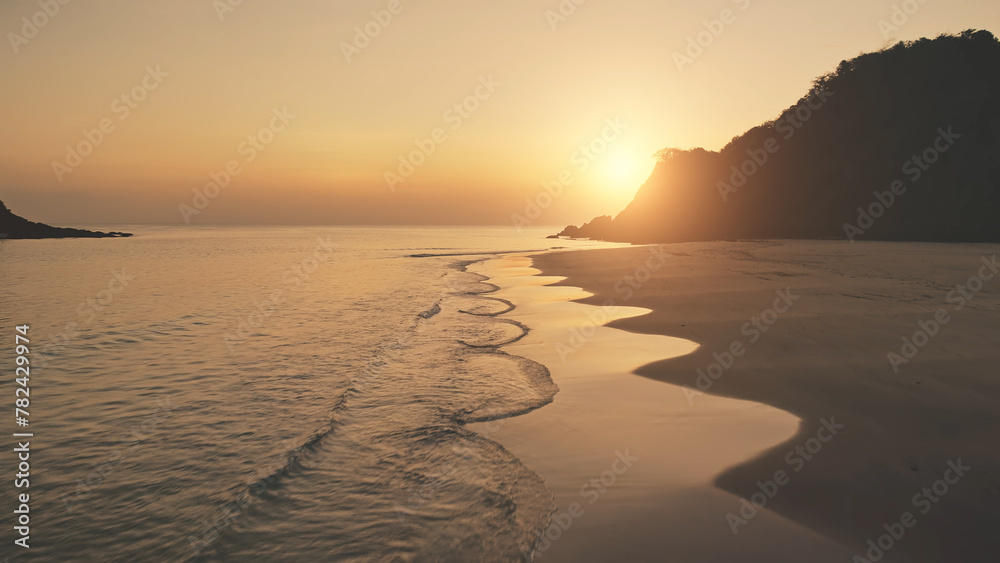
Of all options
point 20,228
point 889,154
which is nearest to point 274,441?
point 889,154

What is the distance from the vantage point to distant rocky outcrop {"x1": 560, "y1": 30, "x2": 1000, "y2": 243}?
34750mm

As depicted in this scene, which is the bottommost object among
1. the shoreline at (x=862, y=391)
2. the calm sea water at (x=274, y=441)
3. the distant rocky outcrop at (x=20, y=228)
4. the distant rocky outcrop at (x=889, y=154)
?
the shoreline at (x=862, y=391)

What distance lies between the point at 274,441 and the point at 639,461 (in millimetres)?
4635

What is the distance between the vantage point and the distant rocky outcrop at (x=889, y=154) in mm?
34750

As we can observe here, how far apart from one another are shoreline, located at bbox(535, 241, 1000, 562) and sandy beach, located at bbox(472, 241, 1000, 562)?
0.02 metres

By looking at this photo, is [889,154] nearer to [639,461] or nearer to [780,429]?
[780,429]

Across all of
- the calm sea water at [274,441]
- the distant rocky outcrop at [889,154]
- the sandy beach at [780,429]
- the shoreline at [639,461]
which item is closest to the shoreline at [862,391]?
the sandy beach at [780,429]

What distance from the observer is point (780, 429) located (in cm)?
564

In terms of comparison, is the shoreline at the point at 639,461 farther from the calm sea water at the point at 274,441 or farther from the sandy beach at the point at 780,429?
the calm sea water at the point at 274,441

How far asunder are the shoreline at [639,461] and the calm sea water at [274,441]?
38cm

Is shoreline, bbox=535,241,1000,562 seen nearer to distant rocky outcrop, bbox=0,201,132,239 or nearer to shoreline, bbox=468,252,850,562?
shoreline, bbox=468,252,850,562

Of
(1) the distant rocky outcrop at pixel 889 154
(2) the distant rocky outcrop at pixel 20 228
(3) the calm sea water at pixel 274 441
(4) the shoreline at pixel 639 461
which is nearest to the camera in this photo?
(4) the shoreline at pixel 639 461

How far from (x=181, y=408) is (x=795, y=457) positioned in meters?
8.59

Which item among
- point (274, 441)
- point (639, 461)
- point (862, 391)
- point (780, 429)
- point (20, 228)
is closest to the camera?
point (639, 461)
